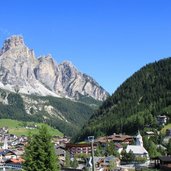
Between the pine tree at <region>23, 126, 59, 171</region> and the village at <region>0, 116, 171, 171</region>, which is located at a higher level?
the village at <region>0, 116, 171, 171</region>

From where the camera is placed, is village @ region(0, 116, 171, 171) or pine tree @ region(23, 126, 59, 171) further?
village @ region(0, 116, 171, 171)

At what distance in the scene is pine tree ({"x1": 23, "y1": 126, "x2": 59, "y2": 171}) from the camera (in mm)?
55250

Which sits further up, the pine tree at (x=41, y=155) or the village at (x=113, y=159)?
the village at (x=113, y=159)

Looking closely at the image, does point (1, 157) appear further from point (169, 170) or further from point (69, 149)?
point (169, 170)

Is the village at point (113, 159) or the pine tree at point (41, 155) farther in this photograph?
the village at point (113, 159)

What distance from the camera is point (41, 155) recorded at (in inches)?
2185

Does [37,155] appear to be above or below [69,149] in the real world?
below

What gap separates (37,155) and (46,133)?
304 centimetres

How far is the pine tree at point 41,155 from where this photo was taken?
55250 millimetres

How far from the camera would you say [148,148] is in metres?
148

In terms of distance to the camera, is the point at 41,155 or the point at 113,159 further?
the point at 113,159

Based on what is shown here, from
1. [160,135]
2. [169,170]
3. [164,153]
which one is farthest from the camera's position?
[160,135]

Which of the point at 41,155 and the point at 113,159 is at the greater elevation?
the point at 113,159

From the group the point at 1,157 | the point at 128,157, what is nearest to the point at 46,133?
the point at 128,157
